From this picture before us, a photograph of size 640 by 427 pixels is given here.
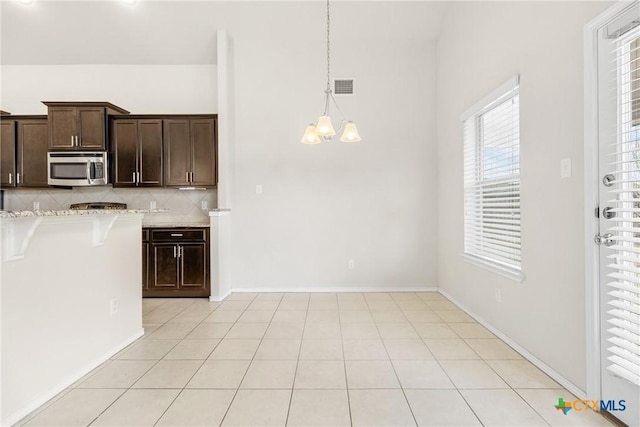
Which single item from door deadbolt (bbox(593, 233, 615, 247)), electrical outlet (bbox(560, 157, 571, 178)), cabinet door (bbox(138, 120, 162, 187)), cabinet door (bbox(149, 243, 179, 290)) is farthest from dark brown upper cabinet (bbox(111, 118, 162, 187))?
door deadbolt (bbox(593, 233, 615, 247))

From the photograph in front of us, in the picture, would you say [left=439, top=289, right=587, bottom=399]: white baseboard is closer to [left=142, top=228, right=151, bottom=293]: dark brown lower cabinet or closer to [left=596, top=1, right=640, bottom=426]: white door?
[left=596, top=1, right=640, bottom=426]: white door

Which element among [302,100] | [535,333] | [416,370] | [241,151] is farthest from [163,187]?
[535,333]

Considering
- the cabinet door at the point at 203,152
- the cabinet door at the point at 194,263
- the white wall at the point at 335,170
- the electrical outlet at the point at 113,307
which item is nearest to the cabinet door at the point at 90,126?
the cabinet door at the point at 203,152

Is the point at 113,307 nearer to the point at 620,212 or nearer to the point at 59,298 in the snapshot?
the point at 59,298

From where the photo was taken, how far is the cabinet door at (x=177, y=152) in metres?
4.42

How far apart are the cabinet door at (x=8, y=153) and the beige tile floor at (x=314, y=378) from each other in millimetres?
2976

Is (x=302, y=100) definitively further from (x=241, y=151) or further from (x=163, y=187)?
(x=163, y=187)

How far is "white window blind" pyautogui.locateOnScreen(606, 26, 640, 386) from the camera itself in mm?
1652

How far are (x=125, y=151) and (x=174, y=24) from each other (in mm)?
1792

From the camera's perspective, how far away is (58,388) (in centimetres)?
207

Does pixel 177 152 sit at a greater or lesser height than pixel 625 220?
greater

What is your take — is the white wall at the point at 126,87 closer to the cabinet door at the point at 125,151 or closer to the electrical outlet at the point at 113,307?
the cabinet door at the point at 125,151

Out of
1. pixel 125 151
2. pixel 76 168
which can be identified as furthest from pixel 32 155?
pixel 125 151

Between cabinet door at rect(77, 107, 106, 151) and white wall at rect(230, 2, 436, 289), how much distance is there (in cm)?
171
